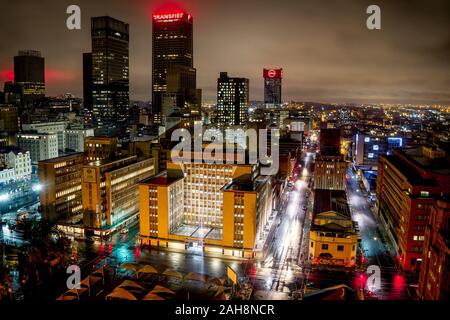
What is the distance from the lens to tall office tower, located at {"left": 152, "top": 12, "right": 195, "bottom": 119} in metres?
125

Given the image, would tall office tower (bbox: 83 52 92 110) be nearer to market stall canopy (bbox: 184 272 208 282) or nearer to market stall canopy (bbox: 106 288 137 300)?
market stall canopy (bbox: 184 272 208 282)

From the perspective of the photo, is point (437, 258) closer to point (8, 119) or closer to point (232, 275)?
point (232, 275)

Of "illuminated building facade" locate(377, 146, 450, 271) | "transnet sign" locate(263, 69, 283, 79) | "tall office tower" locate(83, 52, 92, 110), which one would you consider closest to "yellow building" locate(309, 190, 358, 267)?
"illuminated building facade" locate(377, 146, 450, 271)

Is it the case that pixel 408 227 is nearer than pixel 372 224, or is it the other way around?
pixel 408 227

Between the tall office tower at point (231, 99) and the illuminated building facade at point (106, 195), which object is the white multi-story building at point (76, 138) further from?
the tall office tower at point (231, 99)

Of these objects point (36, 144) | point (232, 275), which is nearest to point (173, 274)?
point (232, 275)

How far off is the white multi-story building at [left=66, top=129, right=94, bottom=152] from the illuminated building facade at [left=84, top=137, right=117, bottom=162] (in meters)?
31.5

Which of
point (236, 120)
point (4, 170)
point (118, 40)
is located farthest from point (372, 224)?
point (118, 40)

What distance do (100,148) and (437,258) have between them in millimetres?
34006

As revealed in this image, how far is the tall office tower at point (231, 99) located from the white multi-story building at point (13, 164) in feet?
190

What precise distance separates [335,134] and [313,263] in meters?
42.9
